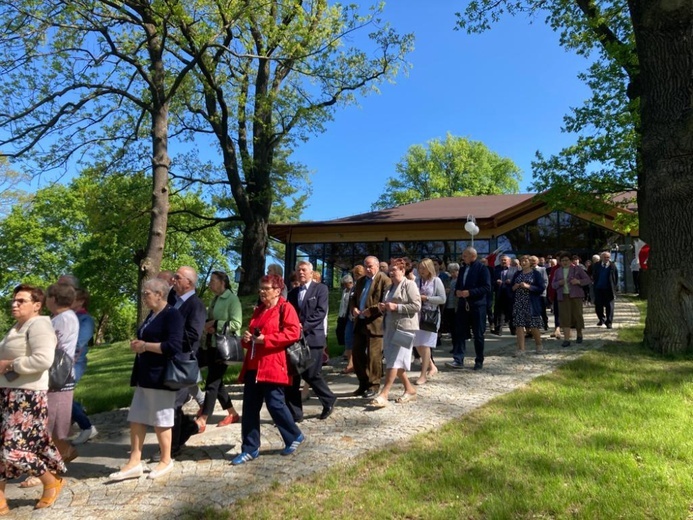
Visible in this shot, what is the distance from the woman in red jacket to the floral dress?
215 inches

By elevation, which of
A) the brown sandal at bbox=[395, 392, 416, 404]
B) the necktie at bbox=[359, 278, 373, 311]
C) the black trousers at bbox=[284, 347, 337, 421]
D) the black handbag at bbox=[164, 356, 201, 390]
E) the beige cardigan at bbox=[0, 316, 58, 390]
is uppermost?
the necktie at bbox=[359, 278, 373, 311]

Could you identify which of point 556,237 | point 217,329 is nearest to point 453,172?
point 556,237

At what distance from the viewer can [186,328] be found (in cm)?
469

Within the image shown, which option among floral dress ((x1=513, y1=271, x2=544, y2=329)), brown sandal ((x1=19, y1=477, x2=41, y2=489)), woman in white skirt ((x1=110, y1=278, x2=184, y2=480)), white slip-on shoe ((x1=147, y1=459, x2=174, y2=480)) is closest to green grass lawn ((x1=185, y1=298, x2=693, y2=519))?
white slip-on shoe ((x1=147, y1=459, x2=174, y2=480))

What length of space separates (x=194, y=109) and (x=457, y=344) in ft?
50.5

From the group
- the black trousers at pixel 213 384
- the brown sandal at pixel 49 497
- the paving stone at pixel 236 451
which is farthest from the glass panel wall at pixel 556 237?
the brown sandal at pixel 49 497

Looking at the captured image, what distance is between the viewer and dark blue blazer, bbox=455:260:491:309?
774 centimetres

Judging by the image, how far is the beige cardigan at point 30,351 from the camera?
382cm

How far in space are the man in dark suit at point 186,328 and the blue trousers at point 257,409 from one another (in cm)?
59

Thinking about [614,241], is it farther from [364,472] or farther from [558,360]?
[364,472]

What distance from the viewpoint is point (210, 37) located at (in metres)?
10.2

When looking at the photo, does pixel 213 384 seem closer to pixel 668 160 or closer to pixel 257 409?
pixel 257 409

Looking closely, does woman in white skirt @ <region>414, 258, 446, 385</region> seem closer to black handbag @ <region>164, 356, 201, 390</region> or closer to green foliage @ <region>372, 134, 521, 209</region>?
black handbag @ <region>164, 356, 201, 390</region>

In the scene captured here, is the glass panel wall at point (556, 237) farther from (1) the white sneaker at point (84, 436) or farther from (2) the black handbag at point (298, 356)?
(1) the white sneaker at point (84, 436)
